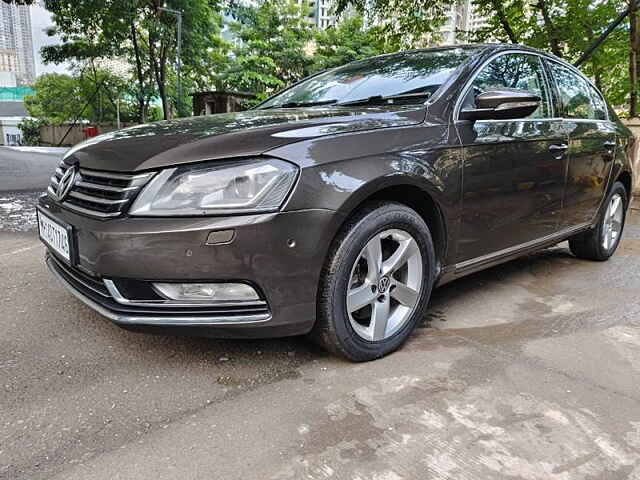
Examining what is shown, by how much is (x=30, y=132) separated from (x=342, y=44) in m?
23.1

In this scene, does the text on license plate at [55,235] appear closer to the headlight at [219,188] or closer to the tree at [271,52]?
the headlight at [219,188]

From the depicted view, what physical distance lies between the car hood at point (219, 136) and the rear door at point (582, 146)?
1.47 metres

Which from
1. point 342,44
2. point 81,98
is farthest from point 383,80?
point 81,98

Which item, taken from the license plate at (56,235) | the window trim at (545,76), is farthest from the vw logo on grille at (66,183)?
the window trim at (545,76)

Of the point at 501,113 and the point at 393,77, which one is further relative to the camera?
the point at 393,77

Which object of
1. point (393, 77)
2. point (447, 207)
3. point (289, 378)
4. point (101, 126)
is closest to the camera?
point (289, 378)

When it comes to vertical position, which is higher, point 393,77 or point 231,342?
point 393,77

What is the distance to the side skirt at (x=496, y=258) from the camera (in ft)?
8.39

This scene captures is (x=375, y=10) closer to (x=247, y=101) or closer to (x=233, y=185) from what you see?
(x=247, y=101)

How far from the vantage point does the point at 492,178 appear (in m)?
2.55

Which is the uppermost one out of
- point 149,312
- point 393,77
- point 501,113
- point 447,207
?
point 393,77

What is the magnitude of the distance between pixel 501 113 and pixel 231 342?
1722 mm

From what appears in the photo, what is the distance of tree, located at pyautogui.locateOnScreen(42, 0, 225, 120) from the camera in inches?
574

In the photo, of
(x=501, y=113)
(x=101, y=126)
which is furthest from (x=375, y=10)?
(x=101, y=126)
